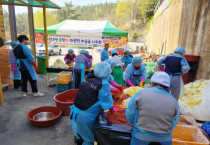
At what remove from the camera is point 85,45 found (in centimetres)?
916

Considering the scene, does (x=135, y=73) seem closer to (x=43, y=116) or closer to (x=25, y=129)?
(x=43, y=116)

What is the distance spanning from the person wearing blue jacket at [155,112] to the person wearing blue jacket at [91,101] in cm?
58

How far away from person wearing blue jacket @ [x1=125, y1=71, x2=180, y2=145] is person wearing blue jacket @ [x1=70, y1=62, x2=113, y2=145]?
0.58 m

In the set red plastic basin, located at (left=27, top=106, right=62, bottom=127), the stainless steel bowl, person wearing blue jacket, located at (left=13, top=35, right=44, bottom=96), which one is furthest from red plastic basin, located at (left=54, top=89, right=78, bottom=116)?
person wearing blue jacket, located at (left=13, top=35, right=44, bottom=96)

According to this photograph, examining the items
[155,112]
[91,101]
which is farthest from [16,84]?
[155,112]

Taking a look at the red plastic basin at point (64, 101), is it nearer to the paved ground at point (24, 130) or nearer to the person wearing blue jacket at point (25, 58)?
the paved ground at point (24, 130)

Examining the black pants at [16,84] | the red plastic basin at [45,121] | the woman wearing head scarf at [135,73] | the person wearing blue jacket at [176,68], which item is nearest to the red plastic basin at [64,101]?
the red plastic basin at [45,121]

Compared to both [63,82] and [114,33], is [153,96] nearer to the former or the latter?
[63,82]

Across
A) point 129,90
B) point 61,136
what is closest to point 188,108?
point 129,90

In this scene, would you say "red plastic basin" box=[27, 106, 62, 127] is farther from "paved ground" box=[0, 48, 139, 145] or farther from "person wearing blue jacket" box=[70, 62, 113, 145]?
"person wearing blue jacket" box=[70, 62, 113, 145]

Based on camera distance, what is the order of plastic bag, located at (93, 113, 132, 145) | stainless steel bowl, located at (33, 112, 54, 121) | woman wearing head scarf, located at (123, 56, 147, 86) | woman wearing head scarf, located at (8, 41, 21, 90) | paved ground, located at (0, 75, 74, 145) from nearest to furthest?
plastic bag, located at (93, 113, 132, 145)
paved ground, located at (0, 75, 74, 145)
stainless steel bowl, located at (33, 112, 54, 121)
woman wearing head scarf, located at (123, 56, 147, 86)
woman wearing head scarf, located at (8, 41, 21, 90)

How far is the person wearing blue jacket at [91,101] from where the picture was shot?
2.49m

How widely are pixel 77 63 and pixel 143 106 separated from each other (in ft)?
14.8

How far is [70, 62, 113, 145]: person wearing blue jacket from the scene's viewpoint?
8.17ft
